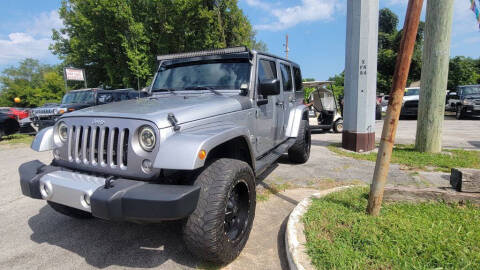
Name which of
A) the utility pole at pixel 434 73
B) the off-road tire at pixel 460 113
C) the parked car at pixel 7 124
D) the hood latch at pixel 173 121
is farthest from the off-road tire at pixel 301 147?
the off-road tire at pixel 460 113

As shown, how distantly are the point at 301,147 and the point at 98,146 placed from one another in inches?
143

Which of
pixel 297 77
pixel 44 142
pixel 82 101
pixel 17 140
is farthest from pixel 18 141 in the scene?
pixel 297 77

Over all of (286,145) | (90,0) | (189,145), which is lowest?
(286,145)

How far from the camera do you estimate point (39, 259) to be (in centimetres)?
242

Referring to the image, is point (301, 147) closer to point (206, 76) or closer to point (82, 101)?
point (206, 76)

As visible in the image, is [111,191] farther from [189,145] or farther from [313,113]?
[313,113]

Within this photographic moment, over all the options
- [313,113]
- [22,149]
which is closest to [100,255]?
[22,149]

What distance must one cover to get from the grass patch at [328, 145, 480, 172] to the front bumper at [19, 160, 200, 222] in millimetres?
4675

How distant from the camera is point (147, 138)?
2.08 meters

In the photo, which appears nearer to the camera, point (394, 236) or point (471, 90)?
point (394, 236)

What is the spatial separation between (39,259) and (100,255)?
0.54m

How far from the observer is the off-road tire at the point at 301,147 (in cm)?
494

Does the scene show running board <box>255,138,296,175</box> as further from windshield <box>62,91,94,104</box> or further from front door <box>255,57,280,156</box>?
windshield <box>62,91,94,104</box>

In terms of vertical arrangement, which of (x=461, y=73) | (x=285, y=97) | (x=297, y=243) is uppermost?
(x=461, y=73)
